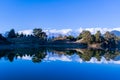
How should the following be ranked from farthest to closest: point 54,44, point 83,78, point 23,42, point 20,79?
point 54,44, point 23,42, point 83,78, point 20,79

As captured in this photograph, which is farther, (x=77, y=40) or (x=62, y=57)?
(x=77, y=40)

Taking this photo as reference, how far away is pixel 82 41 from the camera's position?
153750 mm

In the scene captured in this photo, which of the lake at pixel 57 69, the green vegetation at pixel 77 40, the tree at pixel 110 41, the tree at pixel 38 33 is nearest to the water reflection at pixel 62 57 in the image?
the lake at pixel 57 69

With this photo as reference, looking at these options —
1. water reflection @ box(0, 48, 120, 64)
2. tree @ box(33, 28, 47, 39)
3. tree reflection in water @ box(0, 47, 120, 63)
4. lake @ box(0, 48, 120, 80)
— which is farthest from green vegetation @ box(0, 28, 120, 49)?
lake @ box(0, 48, 120, 80)

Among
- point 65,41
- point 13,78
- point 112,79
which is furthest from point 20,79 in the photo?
point 65,41

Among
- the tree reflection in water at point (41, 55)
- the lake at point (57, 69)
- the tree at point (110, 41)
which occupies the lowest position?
the lake at point (57, 69)

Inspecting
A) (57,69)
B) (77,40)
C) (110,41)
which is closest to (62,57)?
(57,69)

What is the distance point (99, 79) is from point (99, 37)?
12103cm

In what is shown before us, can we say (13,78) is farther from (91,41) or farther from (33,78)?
(91,41)

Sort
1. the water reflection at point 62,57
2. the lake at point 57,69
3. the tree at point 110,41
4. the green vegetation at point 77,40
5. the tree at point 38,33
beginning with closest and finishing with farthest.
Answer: the lake at point 57,69 → the water reflection at point 62,57 → the green vegetation at point 77,40 → the tree at point 110,41 → the tree at point 38,33

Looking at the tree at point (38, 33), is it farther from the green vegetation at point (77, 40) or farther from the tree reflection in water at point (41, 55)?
the tree reflection in water at point (41, 55)

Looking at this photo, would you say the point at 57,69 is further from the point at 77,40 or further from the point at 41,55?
the point at 77,40

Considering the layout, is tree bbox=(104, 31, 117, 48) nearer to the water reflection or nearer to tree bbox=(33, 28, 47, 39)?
tree bbox=(33, 28, 47, 39)

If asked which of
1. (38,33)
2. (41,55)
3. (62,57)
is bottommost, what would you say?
(62,57)
